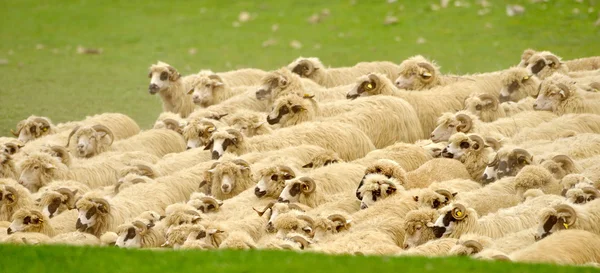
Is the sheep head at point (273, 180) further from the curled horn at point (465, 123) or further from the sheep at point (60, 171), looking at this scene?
the sheep at point (60, 171)

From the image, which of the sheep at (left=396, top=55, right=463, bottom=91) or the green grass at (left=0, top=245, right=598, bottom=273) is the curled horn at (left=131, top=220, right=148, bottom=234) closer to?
the green grass at (left=0, top=245, right=598, bottom=273)

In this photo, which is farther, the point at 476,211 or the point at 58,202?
the point at 58,202

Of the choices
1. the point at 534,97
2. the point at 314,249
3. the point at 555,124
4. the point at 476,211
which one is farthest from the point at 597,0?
the point at 314,249

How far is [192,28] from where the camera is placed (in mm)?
35812

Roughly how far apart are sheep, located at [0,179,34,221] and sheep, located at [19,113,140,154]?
2482mm

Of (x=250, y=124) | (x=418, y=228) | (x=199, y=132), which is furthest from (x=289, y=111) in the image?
(x=418, y=228)

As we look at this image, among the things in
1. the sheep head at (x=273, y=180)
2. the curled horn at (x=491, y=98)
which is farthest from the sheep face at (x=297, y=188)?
the curled horn at (x=491, y=98)

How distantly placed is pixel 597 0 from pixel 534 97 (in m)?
14.7

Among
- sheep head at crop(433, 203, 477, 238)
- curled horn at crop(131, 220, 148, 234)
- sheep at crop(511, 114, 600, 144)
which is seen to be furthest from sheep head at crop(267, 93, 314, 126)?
sheep head at crop(433, 203, 477, 238)

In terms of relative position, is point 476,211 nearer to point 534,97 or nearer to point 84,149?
point 534,97

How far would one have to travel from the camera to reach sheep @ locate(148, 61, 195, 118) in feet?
69.5

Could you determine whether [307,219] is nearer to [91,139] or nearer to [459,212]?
[459,212]

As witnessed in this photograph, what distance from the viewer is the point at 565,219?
38.6 ft

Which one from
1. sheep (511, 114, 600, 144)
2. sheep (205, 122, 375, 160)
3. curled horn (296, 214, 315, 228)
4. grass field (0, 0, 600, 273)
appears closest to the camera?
curled horn (296, 214, 315, 228)
